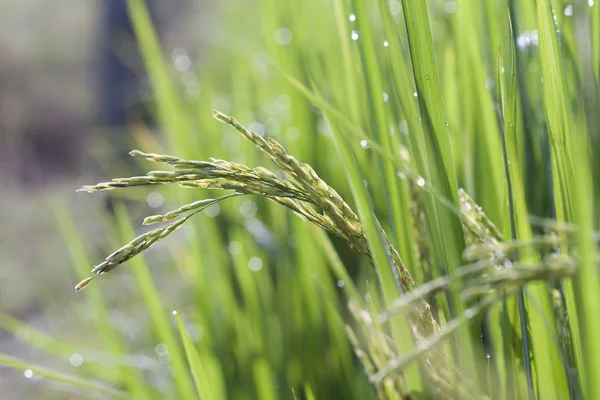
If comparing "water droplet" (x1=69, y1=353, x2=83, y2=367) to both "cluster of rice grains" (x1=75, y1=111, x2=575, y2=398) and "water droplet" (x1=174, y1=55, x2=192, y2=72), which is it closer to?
"cluster of rice grains" (x1=75, y1=111, x2=575, y2=398)

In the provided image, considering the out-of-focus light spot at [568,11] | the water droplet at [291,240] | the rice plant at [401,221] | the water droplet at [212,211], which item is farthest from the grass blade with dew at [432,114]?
the water droplet at [212,211]

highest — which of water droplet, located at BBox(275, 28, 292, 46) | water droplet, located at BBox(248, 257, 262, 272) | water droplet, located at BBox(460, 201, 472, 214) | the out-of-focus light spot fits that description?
water droplet, located at BBox(275, 28, 292, 46)

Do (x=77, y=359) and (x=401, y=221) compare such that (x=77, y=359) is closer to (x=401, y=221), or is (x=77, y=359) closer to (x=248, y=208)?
(x=248, y=208)

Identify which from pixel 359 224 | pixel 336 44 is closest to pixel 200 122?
pixel 336 44

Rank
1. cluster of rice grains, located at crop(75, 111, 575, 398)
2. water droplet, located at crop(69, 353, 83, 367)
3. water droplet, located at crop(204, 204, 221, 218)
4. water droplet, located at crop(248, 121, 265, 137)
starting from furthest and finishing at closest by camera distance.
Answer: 1. water droplet, located at crop(248, 121, 265, 137)
2. water droplet, located at crop(204, 204, 221, 218)
3. water droplet, located at crop(69, 353, 83, 367)
4. cluster of rice grains, located at crop(75, 111, 575, 398)

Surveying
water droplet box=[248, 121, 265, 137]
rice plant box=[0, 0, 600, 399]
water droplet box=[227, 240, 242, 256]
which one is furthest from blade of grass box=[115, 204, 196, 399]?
water droplet box=[248, 121, 265, 137]

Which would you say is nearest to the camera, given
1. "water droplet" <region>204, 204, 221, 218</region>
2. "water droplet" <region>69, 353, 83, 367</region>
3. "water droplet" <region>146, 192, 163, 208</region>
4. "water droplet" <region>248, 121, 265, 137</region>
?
"water droplet" <region>69, 353, 83, 367</region>

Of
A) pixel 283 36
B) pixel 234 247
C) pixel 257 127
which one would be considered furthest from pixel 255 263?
pixel 283 36

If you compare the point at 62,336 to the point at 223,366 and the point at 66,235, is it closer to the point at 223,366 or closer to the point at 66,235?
the point at 66,235
